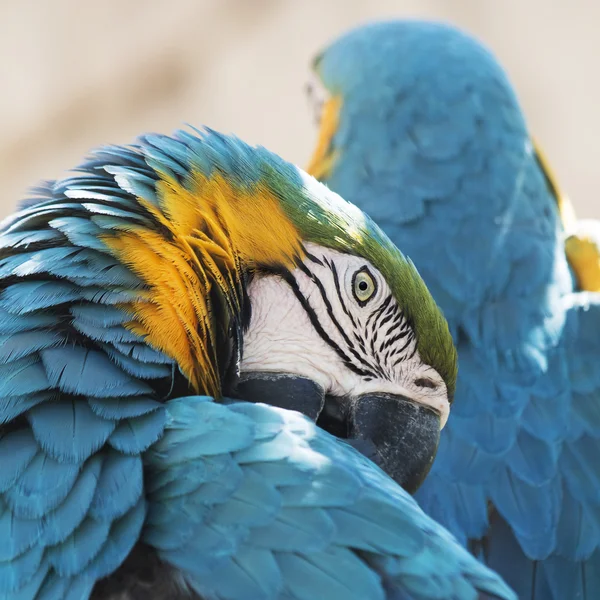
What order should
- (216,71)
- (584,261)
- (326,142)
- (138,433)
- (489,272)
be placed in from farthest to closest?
(216,71), (326,142), (584,261), (489,272), (138,433)

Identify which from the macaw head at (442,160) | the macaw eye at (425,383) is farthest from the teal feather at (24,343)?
the macaw head at (442,160)

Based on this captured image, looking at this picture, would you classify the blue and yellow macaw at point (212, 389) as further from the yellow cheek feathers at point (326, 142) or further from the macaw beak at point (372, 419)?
the yellow cheek feathers at point (326, 142)

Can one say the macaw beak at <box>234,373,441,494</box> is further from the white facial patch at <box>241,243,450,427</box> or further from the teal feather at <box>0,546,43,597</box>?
the teal feather at <box>0,546,43,597</box>

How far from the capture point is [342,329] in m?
1.54

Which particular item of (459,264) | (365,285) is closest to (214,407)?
(365,285)

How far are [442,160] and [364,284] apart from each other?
0.89 m

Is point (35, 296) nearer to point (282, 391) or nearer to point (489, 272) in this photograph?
point (282, 391)

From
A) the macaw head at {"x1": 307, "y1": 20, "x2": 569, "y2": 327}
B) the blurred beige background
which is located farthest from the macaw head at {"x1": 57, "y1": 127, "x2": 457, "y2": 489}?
the blurred beige background

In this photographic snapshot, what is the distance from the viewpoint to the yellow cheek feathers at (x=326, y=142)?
2479 millimetres

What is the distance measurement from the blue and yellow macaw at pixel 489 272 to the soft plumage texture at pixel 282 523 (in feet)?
2.04

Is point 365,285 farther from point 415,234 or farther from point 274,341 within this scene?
point 415,234

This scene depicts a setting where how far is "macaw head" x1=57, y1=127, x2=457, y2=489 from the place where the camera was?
1382mm

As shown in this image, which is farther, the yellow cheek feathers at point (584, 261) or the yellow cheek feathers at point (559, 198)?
the yellow cheek feathers at point (559, 198)

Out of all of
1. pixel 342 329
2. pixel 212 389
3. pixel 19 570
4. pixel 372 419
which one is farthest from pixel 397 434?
pixel 19 570
